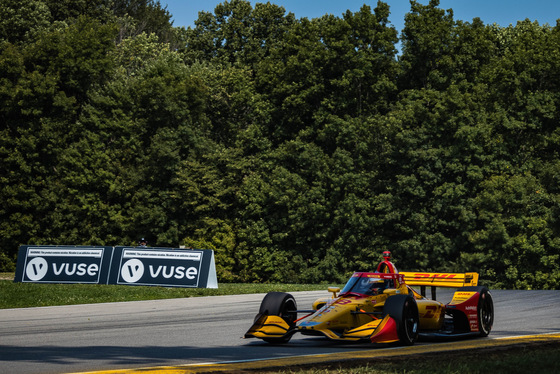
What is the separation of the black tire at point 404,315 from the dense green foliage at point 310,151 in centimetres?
3077

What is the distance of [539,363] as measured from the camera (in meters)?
11.0

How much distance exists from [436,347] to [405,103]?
36.2 meters

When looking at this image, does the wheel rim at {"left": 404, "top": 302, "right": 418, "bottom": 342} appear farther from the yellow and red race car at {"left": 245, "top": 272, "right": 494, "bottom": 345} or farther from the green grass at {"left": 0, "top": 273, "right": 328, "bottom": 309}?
the green grass at {"left": 0, "top": 273, "right": 328, "bottom": 309}

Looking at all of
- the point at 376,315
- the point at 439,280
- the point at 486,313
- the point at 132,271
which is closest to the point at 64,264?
the point at 132,271

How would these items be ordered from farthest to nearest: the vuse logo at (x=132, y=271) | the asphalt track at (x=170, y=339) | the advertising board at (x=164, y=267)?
the vuse logo at (x=132, y=271) → the advertising board at (x=164, y=267) → the asphalt track at (x=170, y=339)

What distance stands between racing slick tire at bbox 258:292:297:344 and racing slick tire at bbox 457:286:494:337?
355 cm

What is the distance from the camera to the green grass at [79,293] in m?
25.7

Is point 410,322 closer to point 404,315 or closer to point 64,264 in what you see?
point 404,315

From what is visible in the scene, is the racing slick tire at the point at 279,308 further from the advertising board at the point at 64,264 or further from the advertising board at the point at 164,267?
the advertising board at the point at 64,264

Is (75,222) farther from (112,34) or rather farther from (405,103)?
(405,103)

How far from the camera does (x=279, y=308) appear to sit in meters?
14.2

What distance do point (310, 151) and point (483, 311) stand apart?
110 feet

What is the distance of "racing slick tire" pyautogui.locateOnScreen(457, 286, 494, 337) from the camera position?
15.2m

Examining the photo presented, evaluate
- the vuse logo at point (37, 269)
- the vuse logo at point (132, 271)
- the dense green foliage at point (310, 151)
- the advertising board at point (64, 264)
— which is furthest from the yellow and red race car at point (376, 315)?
the dense green foliage at point (310, 151)
